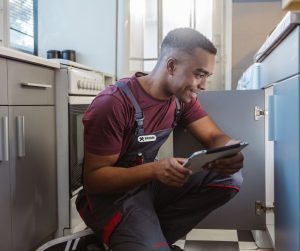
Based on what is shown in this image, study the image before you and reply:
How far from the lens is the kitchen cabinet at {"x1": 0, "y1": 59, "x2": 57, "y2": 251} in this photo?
4.53 ft

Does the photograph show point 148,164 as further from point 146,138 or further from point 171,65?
point 171,65

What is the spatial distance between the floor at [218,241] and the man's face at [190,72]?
914mm

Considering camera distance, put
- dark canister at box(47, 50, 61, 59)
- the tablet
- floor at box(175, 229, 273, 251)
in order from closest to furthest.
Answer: the tablet, floor at box(175, 229, 273, 251), dark canister at box(47, 50, 61, 59)

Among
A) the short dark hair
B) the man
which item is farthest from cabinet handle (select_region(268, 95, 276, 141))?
the short dark hair

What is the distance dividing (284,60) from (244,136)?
69 cm

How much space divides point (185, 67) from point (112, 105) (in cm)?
27

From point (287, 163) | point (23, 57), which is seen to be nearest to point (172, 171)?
point (287, 163)

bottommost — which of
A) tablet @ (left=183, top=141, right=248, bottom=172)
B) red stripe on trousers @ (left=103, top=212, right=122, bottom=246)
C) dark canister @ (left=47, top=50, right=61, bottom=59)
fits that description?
red stripe on trousers @ (left=103, top=212, right=122, bottom=246)

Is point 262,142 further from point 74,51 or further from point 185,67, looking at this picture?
point 74,51

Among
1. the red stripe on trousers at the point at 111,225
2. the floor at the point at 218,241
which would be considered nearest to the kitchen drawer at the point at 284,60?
the red stripe on trousers at the point at 111,225

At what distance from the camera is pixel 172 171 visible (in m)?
1.21

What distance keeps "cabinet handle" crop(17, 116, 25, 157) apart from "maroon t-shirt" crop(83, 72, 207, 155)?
0.85 ft

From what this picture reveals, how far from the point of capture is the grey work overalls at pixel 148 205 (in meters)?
1.28

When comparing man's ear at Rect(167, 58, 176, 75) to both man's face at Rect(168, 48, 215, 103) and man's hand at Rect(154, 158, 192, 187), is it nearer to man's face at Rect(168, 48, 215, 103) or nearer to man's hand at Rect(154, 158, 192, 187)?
man's face at Rect(168, 48, 215, 103)
